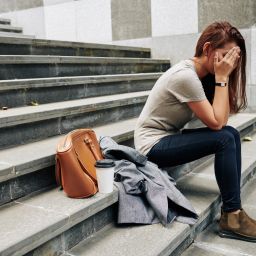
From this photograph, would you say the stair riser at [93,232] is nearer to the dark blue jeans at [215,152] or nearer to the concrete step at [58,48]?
the dark blue jeans at [215,152]

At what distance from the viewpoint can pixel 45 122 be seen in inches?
107

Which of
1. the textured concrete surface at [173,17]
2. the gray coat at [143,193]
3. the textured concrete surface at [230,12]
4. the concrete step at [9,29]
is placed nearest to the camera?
the gray coat at [143,193]

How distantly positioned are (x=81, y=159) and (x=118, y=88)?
7.08 feet

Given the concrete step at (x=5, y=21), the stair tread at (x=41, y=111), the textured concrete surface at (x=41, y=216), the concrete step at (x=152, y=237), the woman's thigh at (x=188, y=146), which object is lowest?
the concrete step at (x=152, y=237)

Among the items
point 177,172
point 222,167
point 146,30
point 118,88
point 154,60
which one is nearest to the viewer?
point 222,167

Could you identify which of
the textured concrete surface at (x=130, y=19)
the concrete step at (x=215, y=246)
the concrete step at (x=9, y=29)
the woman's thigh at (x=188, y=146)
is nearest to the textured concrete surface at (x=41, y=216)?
the woman's thigh at (x=188, y=146)

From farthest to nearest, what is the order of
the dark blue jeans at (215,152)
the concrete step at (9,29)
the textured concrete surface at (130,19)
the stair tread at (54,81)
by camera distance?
the concrete step at (9,29) → the textured concrete surface at (130,19) → the stair tread at (54,81) → the dark blue jeans at (215,152)

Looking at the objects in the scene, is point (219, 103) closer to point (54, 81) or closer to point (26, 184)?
point (26, 184)

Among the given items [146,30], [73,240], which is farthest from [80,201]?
[146,30]

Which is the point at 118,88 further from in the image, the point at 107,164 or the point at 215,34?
the point at 107,164

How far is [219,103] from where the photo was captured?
2.39 metres

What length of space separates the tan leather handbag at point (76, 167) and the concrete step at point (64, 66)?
1331mm

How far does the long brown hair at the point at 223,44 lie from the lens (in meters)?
2.34

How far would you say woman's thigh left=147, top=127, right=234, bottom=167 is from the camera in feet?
7.75
